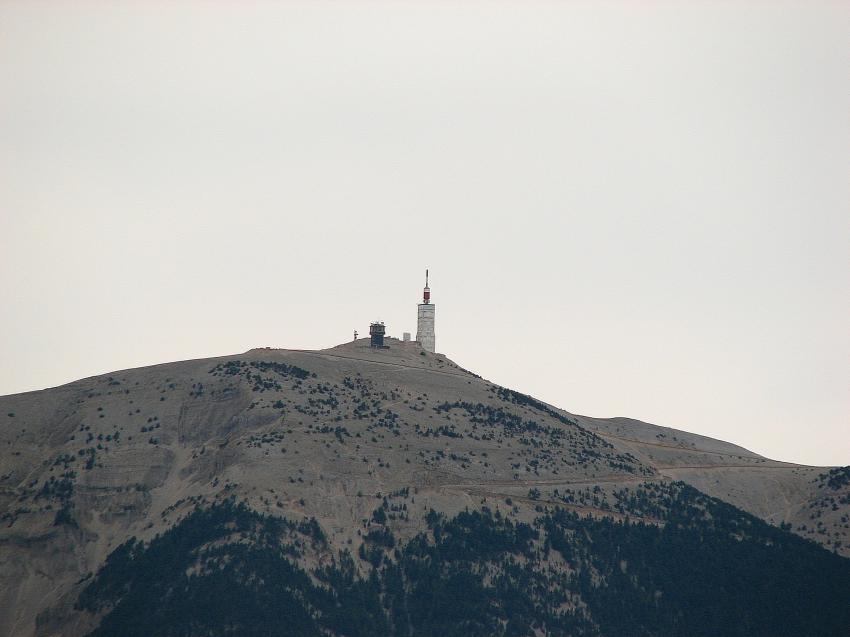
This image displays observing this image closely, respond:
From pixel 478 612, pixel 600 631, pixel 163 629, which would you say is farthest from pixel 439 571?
pixel 163 629

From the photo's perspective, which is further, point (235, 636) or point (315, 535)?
point (315, 535)

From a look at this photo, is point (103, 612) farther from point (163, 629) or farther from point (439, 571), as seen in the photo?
point (439, 571)

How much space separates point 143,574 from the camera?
634 feet

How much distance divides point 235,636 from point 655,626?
53.5 meters

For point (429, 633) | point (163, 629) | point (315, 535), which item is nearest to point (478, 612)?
point (429, 633)

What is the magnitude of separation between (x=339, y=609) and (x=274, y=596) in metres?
8.12

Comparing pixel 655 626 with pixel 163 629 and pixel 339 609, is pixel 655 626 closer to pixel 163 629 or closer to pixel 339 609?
pixel 339 609

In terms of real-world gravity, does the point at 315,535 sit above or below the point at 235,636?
above

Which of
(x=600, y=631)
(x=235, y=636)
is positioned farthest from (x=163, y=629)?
(x=600, y=631)

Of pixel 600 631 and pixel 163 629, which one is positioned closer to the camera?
pixel 163 629

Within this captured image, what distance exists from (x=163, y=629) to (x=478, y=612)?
124 feet

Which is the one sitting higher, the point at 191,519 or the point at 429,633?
the point at 191,519

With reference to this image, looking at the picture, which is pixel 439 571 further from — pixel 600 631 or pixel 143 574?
pixel 143 574

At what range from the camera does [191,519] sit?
19950cm
